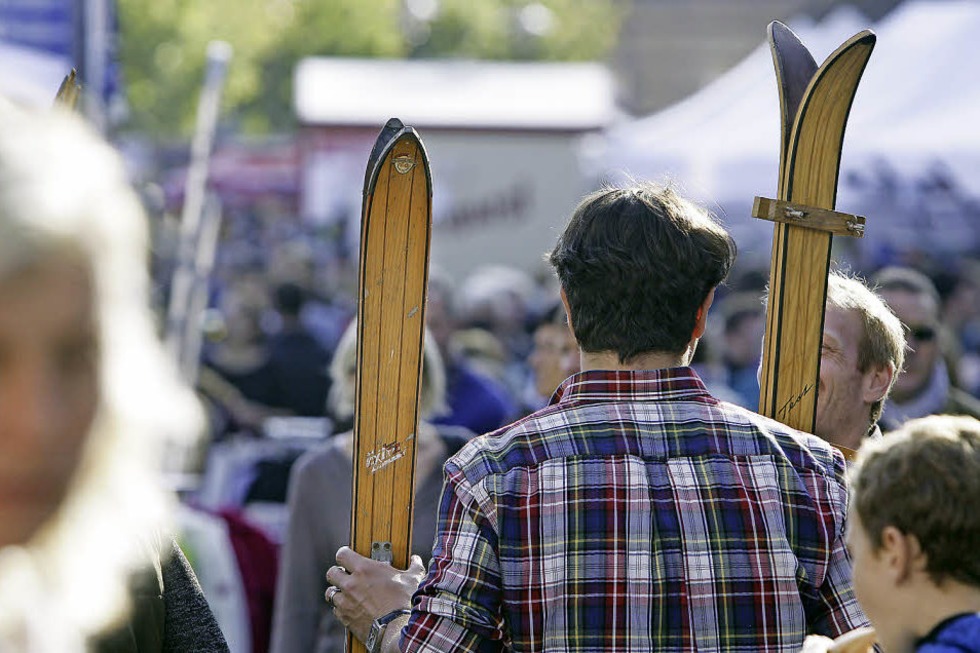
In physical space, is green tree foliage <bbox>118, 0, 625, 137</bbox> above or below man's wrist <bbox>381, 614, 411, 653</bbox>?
above

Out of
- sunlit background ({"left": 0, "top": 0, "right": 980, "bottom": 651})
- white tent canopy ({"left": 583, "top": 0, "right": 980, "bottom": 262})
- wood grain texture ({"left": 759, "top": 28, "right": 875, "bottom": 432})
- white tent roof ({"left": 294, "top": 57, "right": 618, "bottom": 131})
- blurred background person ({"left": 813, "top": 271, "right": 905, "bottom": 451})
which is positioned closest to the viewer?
wood grain texture ({"left": 759, "top": 28, "right": 875, "bottom": 432})

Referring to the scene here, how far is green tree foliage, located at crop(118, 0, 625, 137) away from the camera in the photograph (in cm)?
3725

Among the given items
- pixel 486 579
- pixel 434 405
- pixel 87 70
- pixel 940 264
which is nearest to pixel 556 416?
pixel 486 579

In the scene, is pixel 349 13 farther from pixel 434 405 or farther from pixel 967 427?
pixel 967 427

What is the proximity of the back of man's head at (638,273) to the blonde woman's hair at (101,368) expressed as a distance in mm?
1286

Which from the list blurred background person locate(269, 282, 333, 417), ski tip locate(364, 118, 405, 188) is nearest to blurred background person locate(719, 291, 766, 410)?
blurred background person locate(269, 282, 333, 417)

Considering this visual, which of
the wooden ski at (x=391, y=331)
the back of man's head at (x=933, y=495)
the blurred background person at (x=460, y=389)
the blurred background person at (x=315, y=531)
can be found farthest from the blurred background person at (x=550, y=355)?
the back of man's head at (x=933, y=495)

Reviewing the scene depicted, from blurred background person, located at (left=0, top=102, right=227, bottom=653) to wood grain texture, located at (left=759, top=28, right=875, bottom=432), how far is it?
1.94m

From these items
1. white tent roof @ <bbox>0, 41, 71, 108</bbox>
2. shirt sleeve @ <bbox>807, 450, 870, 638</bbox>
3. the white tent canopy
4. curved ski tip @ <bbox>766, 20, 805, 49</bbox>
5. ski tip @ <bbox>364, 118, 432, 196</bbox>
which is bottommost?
shirt sleeve @ <bbox>807, 450, 870, 638</bbox>

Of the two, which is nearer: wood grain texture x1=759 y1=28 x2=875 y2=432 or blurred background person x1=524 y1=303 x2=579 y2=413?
wood grain texture x1=759 y1=28 x2=875 y2=432

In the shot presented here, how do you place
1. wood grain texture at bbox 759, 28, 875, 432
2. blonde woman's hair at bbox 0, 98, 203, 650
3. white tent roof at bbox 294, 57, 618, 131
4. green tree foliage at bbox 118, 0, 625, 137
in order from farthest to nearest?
green tree foliage at bbox 118, 0, 625, 137, white tent roof at bbox 294, 57, 618, 131, wood grain texture at bbox 759, 28, 875, 432, blonde woman's hair at bbox 0, 98, 203, 650

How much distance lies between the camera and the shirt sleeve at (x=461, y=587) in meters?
2.02

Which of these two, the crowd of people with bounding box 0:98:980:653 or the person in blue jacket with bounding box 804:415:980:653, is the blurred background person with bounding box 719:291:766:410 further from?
the person in blue jacket with bounding box 804:415:980:653

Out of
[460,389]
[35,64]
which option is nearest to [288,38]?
[35,64]
